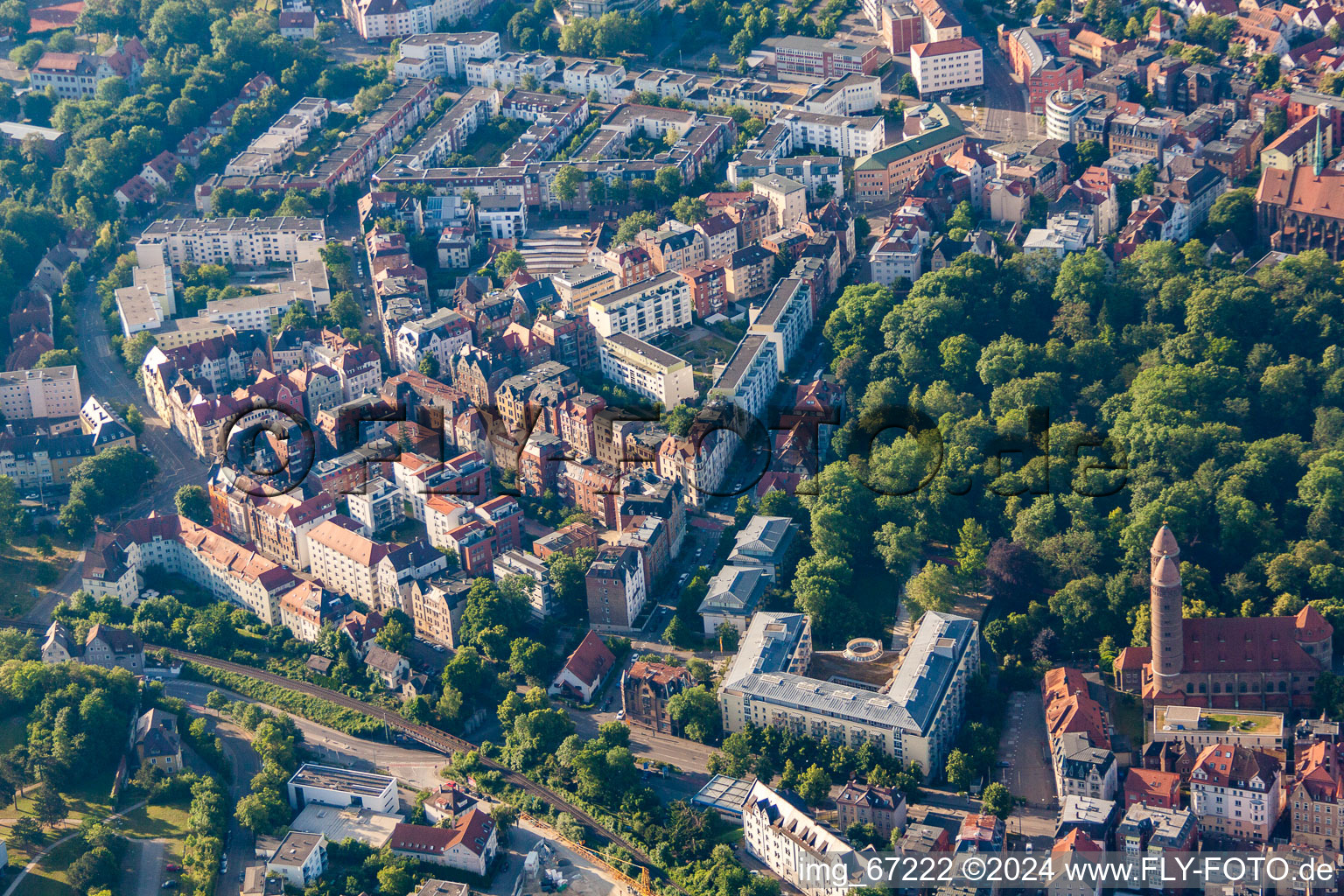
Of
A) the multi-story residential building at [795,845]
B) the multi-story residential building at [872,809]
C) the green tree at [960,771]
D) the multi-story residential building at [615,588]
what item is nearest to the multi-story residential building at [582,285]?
the multi-story residential building at [615,588]

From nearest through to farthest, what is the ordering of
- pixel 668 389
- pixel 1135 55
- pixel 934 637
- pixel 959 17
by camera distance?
pixel 934 637 < pixel 668 389 < pixel 1135 55 < pixel 959 17

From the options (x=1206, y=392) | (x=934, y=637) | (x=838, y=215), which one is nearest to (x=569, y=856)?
(x=934, y=637)

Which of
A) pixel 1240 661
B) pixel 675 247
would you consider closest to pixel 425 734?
pixel 1240 661

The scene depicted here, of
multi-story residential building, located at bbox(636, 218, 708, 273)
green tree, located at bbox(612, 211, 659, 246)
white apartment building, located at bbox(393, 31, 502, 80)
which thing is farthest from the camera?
white apartment building, located at bbox(393, 31, 502, 80)

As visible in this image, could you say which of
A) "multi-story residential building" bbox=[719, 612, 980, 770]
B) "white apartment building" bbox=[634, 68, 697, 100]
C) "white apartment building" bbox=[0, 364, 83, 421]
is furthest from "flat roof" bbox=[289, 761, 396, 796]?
"white apartment building" bbox=[634, 68, 697, 100]

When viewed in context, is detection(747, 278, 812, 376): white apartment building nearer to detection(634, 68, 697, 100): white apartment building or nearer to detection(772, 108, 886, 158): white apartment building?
detection(772, 108, 886, 158): white apartment building

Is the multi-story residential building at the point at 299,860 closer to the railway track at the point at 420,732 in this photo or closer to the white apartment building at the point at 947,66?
the railway track at the point at 420,732

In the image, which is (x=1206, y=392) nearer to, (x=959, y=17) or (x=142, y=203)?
(x=959, y=17)
